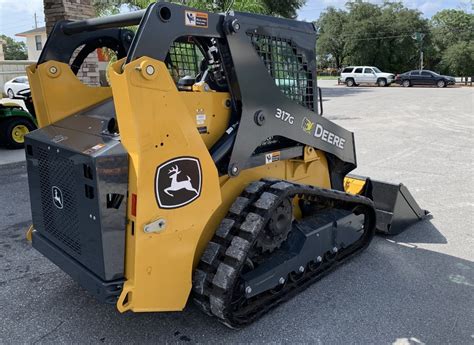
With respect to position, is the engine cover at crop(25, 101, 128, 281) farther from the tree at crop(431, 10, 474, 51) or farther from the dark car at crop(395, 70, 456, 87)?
the tree at crop(431, 10, 474, 51)

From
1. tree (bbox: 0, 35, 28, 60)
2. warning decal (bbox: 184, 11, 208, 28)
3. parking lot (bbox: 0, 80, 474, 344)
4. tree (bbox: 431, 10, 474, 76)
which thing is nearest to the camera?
warning decal (bbox: 184, 11, 208, 28)

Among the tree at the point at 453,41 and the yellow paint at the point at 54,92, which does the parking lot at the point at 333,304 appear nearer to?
the yellow paint at the point at 54,92

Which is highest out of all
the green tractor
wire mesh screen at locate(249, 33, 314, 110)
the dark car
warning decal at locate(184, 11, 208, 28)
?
warning decal at locate(184, 11, 208, 28)

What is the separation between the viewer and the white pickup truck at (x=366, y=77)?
3578 centimetres

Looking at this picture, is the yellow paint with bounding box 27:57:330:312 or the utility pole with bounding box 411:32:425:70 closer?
the yellow paint with bounding box 27:57:330:312

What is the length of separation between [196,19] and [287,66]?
3.67 feet

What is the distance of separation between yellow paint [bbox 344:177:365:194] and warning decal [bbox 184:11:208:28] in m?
2.75

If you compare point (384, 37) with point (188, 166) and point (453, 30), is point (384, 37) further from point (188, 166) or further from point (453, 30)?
point (188, 166)

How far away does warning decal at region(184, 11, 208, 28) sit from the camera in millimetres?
2838

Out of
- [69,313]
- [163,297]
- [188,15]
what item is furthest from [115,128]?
[69,313]

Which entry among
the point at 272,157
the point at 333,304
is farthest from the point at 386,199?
the point at 272,157

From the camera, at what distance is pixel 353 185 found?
5.00m

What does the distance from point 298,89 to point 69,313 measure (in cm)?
259

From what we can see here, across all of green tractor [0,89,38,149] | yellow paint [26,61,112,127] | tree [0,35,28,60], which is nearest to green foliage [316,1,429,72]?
green tractor [0,89,38,149]
